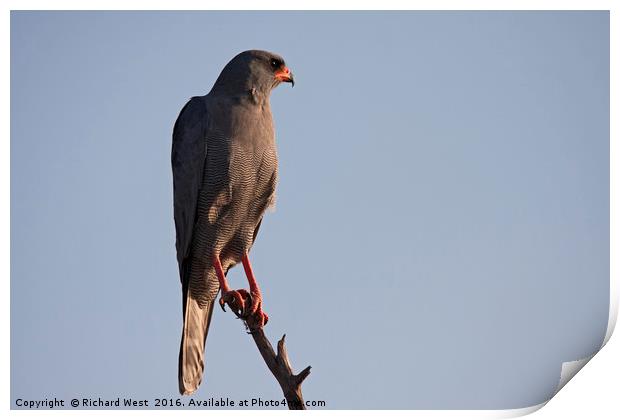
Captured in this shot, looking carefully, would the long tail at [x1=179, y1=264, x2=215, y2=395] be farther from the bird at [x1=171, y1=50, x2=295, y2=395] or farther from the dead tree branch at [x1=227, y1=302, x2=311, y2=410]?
the dead tree branch at [x1=227, y1=302, x2=311, y2=410]

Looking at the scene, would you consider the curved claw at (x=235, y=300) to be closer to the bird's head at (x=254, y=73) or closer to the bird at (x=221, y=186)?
the bird at (x=221, y=186)

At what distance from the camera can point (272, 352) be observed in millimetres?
5578

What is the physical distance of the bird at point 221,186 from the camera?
6066 mm

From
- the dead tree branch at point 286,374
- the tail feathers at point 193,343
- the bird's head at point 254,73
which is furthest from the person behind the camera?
the bird's head at point 254,73

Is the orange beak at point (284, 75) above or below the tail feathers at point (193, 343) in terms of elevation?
above

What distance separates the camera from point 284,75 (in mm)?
6297

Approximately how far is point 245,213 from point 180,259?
0.57 meters

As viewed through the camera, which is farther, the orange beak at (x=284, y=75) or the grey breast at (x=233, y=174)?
the orange beak at (x=284, y=75)

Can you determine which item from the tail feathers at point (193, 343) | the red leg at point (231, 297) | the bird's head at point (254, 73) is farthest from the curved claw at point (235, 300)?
the bird's head at point (254, 73)

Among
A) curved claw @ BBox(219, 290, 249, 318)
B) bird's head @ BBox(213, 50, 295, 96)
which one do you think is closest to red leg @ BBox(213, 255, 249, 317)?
curved claw @ BBox(219, 290, 249, 318)

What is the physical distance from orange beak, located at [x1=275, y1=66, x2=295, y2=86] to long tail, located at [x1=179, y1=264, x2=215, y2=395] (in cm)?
156

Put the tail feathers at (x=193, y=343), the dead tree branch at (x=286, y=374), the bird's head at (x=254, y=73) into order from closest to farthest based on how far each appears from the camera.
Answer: the dead tree branch at (x=286, y=374), the tail feathers at (x=193, y=343), the bird's head at (x=254, y=73)

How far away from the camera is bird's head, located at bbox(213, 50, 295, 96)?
6.22m

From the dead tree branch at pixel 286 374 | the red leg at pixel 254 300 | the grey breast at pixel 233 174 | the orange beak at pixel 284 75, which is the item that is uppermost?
the orange beak at pixel 284 75
